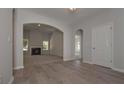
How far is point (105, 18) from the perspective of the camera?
4.68m

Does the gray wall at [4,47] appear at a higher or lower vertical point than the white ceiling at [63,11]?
lower

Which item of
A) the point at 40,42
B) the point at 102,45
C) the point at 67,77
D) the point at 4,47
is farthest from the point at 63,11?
the point at 40,42

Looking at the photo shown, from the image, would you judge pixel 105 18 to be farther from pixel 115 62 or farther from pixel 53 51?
pixel 53 51

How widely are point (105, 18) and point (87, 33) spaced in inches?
58.4

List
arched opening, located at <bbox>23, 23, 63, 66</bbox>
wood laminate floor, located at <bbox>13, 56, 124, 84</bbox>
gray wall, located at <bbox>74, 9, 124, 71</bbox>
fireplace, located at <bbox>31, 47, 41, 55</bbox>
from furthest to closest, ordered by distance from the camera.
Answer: fireplace, located at <bbox>31, 47, 41, 55</bbox> → arched opening, located at <bbox>23, 23, 63, 66</bbox> → gray wall, located at <bbox>74, 9, 124, 71</bbox> → wood laminate floor, located at <bbox>13, 56, 124, 84</bbox>

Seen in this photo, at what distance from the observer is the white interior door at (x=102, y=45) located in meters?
4.54

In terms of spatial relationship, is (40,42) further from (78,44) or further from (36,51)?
(78,44)

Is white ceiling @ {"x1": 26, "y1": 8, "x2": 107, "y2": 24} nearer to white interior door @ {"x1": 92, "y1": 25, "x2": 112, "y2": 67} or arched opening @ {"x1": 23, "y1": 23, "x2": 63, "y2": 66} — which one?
white interior door @ {"x1": 92, "y1": 25, "x2": 112, "y2": 67}

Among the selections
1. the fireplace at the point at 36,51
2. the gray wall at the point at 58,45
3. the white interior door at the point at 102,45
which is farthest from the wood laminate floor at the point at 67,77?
the fireplace at the point at 36,51

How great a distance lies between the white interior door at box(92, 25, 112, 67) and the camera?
4.54m

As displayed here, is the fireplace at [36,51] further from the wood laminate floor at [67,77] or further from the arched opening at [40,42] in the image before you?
the wood laminate floor at [67,77]

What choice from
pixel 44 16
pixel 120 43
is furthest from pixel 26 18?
pixel 120 43

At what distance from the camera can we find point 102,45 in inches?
194

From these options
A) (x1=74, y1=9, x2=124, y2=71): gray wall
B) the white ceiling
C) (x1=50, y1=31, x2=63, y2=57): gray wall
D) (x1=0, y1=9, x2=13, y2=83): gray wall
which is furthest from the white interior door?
(x1=50, y1=31, x2=63, y2=57): gray wall
